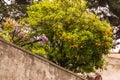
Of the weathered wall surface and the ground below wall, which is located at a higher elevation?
the weathered wall surface

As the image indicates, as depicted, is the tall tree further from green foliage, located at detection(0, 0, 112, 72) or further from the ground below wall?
green foliage, located at detection(0, 0, 112, 72)

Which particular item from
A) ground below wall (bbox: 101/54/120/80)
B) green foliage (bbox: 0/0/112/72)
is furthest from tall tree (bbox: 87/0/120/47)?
green foliage (bbox: 0/0/112/72)

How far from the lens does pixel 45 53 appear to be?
60.2 ft

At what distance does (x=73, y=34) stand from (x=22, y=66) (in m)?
8.04

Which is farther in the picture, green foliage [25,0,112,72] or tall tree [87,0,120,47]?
tall tree [87,0,120,47]

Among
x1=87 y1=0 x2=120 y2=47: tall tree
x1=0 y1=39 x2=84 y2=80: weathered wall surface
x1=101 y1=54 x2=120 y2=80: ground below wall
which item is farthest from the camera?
x1=87 y1=0 x2=120 y2=47: tall tree

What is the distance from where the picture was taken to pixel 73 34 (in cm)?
1830

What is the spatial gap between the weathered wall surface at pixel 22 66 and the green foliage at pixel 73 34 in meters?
6.39

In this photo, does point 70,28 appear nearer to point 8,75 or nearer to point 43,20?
point 43,20

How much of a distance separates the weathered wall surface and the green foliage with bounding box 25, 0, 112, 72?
6.39 meters

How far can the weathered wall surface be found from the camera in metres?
9.89

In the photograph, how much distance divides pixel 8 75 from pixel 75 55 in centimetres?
842

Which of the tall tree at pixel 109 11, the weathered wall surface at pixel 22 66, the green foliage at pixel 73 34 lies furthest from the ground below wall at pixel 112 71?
the weathered wall surface at pixel 22 66

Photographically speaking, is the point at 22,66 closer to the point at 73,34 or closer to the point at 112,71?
the point at 73,34
